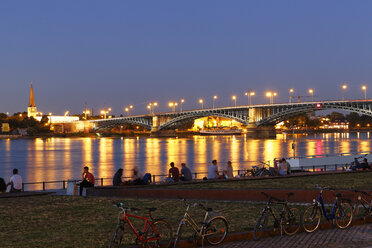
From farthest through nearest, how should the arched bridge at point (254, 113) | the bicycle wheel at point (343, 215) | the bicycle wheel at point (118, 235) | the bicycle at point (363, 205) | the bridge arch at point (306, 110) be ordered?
1. the arched bridge at point (254, 113)
2. the bridge arch at point (306, 110)
3. the bicycle at point (363, 205)
4. the bicycle wheel at point (343, 215)
5. the bicycle wheel at point (118, 235)

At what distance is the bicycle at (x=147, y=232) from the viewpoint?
9.10 m

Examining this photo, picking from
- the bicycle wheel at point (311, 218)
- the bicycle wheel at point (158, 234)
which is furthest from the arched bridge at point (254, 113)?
the bicycle wheel at point (158, 234)

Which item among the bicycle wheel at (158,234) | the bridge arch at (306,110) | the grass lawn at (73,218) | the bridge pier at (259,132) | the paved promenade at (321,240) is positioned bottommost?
the paved promenade at (321,240)

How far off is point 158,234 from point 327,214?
4382 millimetres

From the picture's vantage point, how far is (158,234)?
929 cm

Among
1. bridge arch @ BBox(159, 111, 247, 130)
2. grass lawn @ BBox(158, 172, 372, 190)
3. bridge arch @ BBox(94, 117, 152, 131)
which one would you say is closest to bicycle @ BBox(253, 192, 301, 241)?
grass lawn @ BBox(158, 172, 372, 190)

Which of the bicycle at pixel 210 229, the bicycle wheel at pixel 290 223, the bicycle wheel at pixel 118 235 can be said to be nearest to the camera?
the bicycle wheel at pixel 118 235

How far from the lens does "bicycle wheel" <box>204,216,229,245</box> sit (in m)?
9.85

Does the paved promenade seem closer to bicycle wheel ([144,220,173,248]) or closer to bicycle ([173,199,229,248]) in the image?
bicycle ([173,199,229,248])

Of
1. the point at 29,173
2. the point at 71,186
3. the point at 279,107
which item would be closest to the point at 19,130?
the point at 279,107

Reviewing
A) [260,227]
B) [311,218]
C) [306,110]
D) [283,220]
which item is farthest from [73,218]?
[306,110]

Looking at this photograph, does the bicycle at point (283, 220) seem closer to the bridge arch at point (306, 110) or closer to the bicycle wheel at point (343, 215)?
the bicycle wheel at point (343, 215)

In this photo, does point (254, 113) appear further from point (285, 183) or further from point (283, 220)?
point (283, 220)

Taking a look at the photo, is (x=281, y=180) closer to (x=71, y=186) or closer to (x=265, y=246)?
(x=71, y=186)
